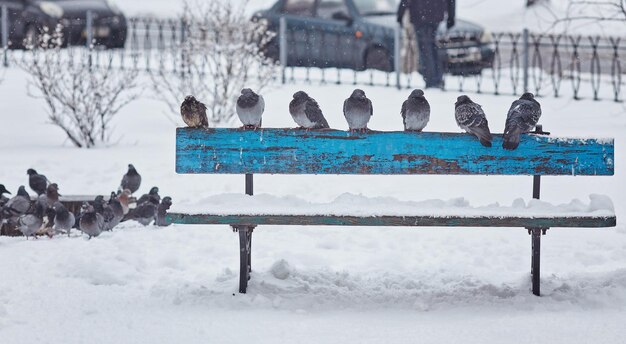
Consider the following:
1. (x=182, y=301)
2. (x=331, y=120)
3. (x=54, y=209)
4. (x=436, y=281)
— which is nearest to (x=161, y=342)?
(x=182, y=301)

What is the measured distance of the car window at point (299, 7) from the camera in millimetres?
16500

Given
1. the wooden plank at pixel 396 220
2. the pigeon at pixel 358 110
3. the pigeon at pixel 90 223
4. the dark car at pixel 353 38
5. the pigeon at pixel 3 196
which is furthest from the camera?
the dark car at pixel 353 38

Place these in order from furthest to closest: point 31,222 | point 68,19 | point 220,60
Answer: point 68,19 < point 220,60 < point 31,222

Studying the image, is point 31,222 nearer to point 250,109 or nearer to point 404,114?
point 250,109

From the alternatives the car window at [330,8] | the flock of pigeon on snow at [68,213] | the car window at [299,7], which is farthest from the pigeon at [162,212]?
the car window at [299,7]

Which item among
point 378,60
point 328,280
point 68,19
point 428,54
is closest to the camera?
point 328,280

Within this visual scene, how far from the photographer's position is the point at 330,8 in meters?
16.2

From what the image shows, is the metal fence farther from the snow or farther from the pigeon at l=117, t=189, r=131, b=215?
the snow

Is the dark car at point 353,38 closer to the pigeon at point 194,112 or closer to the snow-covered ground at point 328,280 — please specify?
the snow-covered ground at point 328,280

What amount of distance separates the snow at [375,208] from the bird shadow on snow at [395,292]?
18.4 inches

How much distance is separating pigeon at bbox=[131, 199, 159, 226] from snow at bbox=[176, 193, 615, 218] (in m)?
3.16

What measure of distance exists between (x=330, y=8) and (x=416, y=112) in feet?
33.3

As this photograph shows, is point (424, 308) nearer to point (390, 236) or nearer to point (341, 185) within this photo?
point (390, 236)

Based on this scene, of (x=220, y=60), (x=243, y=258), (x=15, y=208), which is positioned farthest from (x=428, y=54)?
(x=243, y=258)
